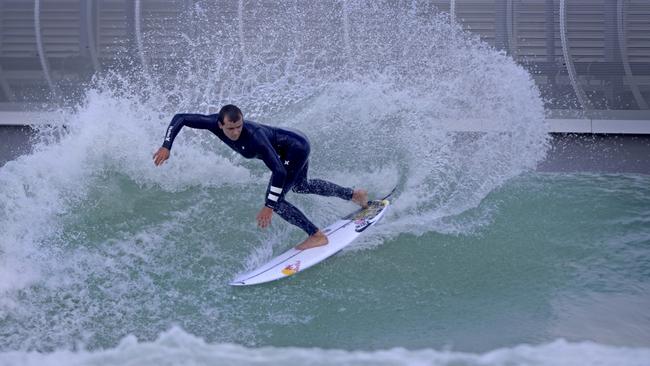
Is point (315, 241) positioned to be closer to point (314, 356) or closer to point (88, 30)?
point (314, 356)

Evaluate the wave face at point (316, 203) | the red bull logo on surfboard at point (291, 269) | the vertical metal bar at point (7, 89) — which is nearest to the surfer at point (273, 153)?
the red bull logo on surfboard at point (291, 269)

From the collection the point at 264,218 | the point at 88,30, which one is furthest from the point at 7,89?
the point at 264,218

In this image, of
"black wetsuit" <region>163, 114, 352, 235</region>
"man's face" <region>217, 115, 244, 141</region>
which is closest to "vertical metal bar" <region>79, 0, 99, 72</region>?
"black wetsuit" <region>163, 114, 352, 235</region>

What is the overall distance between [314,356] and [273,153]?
1.74 m

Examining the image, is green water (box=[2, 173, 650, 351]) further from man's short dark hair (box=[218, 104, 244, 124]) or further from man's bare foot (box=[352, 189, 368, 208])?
man's short dark hair (box=[218, 104, 244, 124])

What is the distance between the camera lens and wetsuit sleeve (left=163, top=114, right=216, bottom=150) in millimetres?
6066

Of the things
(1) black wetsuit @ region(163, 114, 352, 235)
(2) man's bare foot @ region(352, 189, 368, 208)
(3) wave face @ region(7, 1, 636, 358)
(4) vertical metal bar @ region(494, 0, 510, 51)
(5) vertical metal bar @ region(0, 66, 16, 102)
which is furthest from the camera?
(5) vertical metal bar @ region(0, 66, 16, 102)

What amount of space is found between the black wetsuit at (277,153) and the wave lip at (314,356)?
1330 mm

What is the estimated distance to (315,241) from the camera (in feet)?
20.6

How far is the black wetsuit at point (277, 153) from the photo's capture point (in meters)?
5.78

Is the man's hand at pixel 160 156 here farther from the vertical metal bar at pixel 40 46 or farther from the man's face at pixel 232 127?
the vertical metal bar at pixel 40 46

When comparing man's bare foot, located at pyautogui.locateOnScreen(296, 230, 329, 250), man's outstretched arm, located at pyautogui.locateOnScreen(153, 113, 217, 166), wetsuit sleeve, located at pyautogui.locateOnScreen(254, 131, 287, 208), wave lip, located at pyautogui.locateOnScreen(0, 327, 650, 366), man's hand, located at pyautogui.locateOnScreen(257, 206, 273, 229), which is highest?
man's outstretched arm, located at pyautogui.locateOnScreen(153, 113, 217, 166)

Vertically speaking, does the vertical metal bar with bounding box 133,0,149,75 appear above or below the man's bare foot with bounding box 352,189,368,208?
above

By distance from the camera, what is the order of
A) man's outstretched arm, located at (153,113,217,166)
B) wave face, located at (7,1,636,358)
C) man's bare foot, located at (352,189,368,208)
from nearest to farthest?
wave face, located at (7,1,636,358) < man's outstretched arm, located at (153,113,217,166) < man's bare foot, located at (352,189,368,208)
